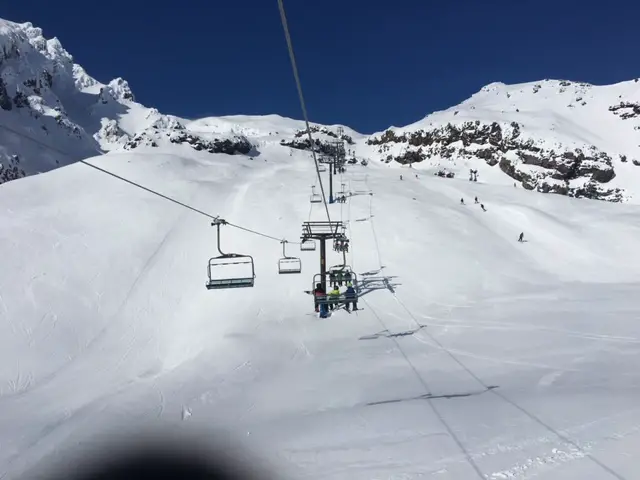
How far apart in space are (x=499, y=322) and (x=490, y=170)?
2235 inches

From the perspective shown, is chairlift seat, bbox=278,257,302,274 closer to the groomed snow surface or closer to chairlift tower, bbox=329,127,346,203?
the groomed snow surface

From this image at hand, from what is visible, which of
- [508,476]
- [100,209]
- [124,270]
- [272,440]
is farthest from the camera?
[100,209]

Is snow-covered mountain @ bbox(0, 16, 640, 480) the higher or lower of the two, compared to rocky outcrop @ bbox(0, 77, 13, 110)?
lower

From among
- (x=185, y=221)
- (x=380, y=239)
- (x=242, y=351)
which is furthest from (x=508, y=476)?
(x=185, y=221)

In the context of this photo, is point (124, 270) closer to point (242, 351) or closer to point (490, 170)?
point (242, 351)

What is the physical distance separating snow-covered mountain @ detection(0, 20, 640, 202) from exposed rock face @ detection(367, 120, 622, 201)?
0.43 ft

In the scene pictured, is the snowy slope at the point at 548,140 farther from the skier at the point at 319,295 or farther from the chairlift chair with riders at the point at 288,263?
the skier at the point at 319,295

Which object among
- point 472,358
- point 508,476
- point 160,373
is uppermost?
point 508,476

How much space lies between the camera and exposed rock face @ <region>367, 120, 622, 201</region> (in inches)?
2451

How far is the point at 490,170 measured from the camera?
68.7 m

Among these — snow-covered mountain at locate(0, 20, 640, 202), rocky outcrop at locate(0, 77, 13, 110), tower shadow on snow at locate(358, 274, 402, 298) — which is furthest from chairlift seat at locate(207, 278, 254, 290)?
rocky outcrop at locate(0, 77, 13, 110)

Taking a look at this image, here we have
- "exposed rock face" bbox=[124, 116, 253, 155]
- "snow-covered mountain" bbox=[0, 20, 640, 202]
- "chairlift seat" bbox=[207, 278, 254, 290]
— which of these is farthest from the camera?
"exposed rock face" bbox=[124, 116, 253, 155]

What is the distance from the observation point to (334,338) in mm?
15703

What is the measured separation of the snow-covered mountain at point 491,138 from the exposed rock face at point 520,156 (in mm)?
130
